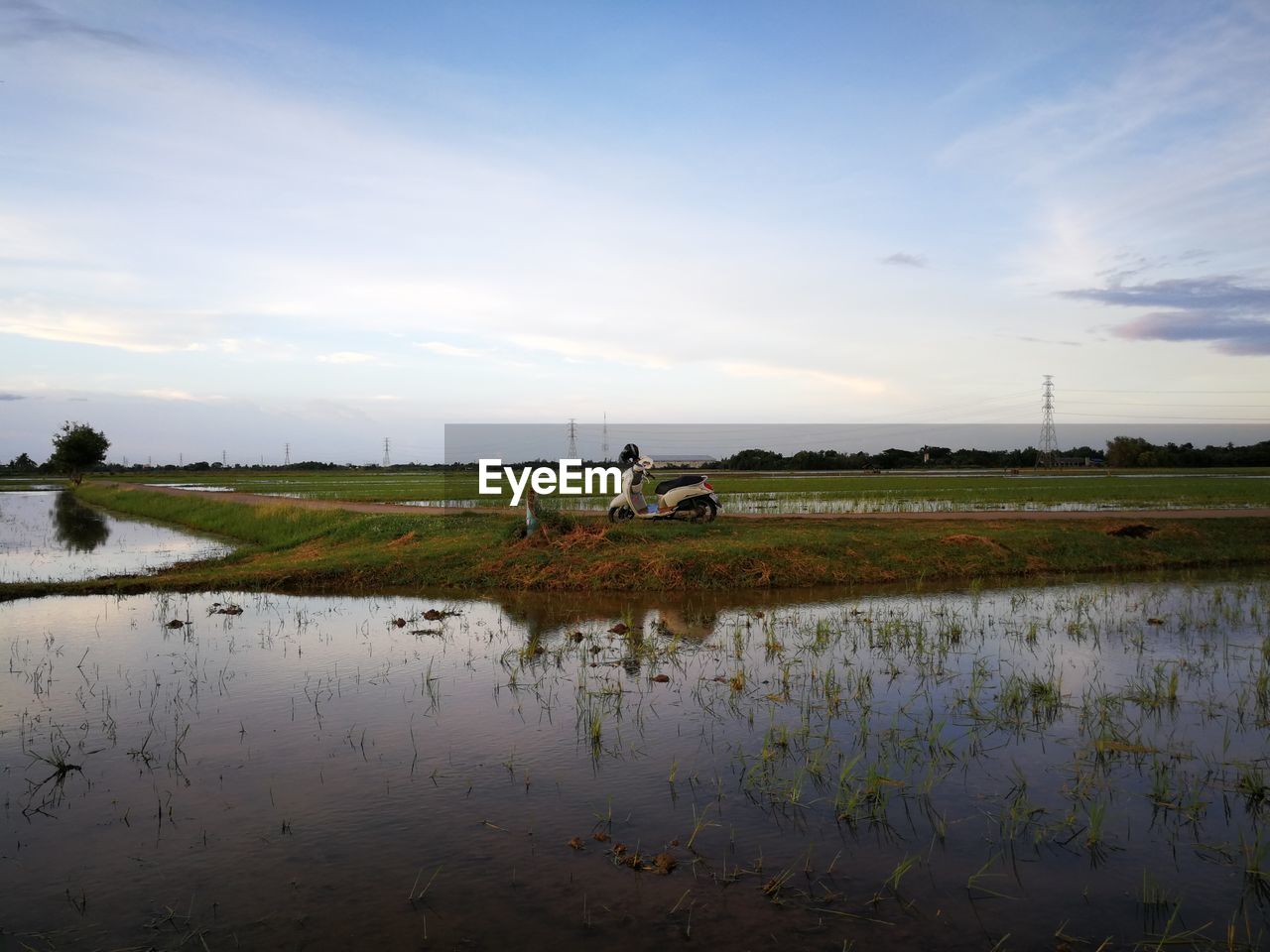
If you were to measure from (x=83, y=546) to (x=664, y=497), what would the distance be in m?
18.9

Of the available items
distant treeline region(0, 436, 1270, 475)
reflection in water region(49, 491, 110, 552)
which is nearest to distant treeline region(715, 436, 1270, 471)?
distant treeline region(0, 436, 1270, 475)

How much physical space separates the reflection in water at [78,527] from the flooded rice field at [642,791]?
18.3 meters

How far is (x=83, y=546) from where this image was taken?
2709cm

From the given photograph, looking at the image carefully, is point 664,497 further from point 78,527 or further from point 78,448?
point 78,448

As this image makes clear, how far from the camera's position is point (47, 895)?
17.0ft

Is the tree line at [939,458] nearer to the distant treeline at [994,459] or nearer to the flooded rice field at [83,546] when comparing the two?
the distant treeline at [994,459]

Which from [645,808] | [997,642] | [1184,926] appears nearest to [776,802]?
[645,808]

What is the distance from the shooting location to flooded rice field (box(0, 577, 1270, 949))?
4918 millimetres

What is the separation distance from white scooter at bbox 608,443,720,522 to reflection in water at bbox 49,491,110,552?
54.6 feet

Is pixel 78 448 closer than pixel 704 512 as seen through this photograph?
No

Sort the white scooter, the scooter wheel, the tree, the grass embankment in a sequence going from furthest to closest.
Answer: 1. the tree
2. the scooter wheel
3. the white scooter
4. the grass embankment

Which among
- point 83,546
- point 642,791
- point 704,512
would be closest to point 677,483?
point 704,512

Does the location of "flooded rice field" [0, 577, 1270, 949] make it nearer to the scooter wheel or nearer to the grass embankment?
the grass embankment

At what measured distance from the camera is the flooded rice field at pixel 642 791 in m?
4.92
